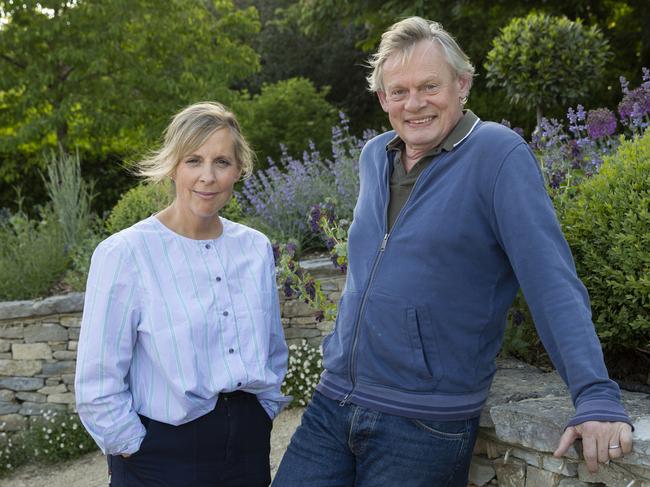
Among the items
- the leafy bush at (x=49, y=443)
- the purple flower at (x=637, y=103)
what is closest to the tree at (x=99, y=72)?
the leafy bush at (x=49, y=443)

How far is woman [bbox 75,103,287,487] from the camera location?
7.41ft

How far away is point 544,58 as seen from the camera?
8438mm

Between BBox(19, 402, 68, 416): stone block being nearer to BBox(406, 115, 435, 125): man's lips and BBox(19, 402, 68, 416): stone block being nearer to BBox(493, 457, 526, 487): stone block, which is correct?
BBox(493, 457, 526, 487): stone block

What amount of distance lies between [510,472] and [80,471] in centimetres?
403

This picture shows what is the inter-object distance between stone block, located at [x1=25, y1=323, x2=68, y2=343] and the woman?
389 centimetres

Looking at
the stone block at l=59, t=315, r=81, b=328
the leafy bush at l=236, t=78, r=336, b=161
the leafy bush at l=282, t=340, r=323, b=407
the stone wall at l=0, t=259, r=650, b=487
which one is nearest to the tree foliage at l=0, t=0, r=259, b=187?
the leafy bush at l=236, t=78, r=336, b=161

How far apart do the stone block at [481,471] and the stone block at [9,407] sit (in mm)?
4676

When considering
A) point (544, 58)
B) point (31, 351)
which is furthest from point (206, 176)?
point (544, 58)

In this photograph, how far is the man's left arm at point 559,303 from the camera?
183 cm

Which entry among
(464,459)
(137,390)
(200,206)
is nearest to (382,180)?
(200,206)

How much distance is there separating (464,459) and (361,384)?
37 centimetres

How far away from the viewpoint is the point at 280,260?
4.59 m

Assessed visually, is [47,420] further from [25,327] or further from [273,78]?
[273,78]

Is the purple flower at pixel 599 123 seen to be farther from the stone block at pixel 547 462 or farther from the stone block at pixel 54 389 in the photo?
the stone block at pixel 54 389
